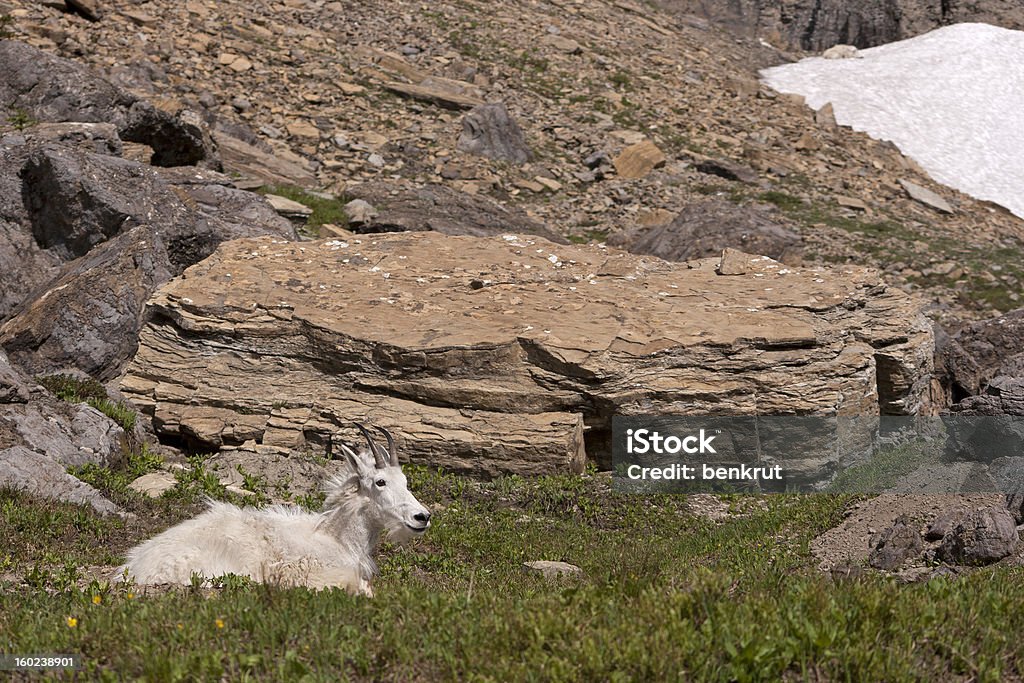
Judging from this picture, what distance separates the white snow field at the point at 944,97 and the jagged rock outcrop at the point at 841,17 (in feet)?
9.49

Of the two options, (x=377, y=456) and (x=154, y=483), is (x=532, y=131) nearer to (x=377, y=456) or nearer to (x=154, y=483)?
(x=154, y=483)

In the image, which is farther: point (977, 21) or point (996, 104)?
point (977, 21)

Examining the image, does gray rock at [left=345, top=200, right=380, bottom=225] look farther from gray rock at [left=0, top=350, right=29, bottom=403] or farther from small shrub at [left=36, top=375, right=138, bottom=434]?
gray rock at [left=0, top=350, right=29, bottom=403]

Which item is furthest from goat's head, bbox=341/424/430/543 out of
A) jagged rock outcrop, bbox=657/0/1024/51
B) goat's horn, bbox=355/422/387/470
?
jagged rock outcrop, bbox=657/0/1024/51

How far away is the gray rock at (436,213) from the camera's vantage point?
2627 centimetres

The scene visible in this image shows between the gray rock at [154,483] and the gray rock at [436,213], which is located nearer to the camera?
the gray rock at [154,483]

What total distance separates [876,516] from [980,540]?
242 cm

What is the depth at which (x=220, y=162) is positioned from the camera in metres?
28.3

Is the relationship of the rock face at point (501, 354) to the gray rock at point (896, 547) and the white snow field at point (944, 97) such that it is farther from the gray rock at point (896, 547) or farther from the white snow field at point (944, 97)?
the white snow field at point (944, 97)

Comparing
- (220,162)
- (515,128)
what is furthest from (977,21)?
(220,162)

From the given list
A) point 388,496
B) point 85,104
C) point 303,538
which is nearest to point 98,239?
point 85,104

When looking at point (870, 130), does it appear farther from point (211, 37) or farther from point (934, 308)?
point (211, 37)

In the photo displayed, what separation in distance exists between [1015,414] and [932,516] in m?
3.94

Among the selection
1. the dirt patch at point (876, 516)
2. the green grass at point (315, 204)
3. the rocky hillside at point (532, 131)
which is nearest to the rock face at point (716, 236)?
the rocky hillside at point (532, 131)
